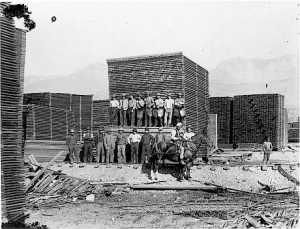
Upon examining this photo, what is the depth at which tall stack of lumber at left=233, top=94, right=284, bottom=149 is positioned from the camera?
2852 cm

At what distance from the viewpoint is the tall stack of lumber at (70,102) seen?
2748 centimetres

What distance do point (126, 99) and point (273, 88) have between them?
257ft

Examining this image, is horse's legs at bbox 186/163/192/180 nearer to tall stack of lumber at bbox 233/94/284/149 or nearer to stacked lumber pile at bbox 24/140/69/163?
stacked lumber pile at bbox 24/140/69/163

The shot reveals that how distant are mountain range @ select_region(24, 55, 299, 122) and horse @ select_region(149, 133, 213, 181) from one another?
75.1 m

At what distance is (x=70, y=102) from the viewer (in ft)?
94.9

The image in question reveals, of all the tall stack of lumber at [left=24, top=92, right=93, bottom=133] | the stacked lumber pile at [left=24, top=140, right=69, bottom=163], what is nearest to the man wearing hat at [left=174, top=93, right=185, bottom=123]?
the stacked lumber pile at [left=24, top=140, right=69, bottom=163]

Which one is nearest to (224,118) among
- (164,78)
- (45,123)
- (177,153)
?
(164,78)

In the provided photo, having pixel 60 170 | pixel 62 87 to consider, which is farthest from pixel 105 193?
pixel 62 87

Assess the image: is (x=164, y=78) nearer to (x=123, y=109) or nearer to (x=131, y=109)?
(x=131, y=109)

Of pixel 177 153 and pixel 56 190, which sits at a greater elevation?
pixel 177 153

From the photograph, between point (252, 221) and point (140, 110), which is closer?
point (252, 221)

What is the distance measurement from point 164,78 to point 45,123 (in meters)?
6.81

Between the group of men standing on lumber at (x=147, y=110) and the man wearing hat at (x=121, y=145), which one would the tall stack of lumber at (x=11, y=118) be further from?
A: the group of men standing on lumber at (x=147, y=110)

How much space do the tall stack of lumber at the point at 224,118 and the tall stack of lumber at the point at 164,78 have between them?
22.8 feet
